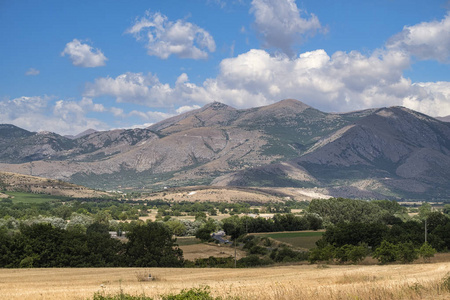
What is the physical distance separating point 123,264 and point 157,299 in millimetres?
62670

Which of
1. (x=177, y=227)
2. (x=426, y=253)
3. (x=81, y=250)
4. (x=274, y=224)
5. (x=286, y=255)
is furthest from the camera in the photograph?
(x=177, y=227)

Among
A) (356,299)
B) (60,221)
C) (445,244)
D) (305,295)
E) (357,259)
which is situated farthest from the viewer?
(60,221)

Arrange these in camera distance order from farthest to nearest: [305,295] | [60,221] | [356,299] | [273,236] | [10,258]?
[60,221] → [273,236] → [10,258] → [305,295] → [356,299]

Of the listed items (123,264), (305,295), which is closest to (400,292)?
(305,295)

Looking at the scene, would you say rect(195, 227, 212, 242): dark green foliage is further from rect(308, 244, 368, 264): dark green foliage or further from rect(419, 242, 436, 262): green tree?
rect(419, 242, 436, 262): green tree

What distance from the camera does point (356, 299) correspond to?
84.4 ft

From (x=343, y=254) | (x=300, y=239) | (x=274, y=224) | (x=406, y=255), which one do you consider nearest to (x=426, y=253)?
(x=406, y=255)

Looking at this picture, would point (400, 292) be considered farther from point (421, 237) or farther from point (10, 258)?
point (421, 237)

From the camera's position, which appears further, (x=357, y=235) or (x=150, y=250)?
(x=357, y=235)

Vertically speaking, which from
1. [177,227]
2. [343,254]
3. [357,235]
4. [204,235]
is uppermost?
[343,254]

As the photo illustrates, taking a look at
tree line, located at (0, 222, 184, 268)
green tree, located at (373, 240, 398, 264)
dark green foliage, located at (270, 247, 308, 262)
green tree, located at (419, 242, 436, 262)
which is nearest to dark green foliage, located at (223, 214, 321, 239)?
dark green foliage, located at (270, 247, 308, 262)

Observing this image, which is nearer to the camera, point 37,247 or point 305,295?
point 305,295

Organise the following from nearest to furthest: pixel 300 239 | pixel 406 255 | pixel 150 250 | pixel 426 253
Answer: pixel 406 255 < pixel 426 253 < pixel 150 250 < pixel 300 239

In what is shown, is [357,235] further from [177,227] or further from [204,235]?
[177,227]
